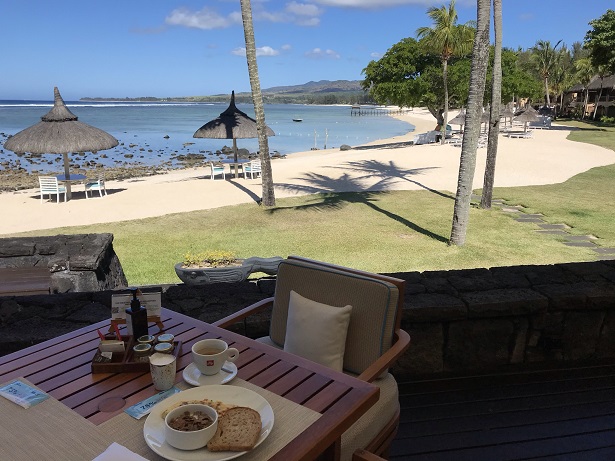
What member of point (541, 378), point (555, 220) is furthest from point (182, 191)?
point (541, 378)

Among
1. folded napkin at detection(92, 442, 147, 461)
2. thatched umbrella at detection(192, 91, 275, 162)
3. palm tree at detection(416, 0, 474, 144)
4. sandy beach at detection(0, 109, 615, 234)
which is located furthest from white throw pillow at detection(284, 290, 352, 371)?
palm tree at detection(416, 0, 474, 144)

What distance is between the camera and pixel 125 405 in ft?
5.46

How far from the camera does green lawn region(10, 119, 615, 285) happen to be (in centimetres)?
825

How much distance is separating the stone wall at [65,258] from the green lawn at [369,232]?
1.53m

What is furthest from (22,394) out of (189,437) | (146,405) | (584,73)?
(584,73)

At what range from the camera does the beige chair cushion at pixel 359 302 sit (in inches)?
92.9

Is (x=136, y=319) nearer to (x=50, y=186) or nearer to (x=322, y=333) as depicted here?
(x=322, y=333)

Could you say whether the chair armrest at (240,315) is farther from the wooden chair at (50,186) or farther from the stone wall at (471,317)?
the wooden chair at (50,186)

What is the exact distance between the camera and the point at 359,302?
7.98ft

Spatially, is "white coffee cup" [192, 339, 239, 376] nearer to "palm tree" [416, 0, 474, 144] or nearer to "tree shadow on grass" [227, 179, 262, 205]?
"tree shadow on grass" [227, 179, 262, 205]

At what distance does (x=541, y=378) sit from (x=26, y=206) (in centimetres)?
1427

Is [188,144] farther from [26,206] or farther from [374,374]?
[374,374]

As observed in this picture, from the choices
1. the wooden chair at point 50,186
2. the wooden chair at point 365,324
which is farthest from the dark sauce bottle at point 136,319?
the wooden chair at point 50,186

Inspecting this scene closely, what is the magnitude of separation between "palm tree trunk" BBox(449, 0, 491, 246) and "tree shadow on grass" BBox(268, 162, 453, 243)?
59cm
